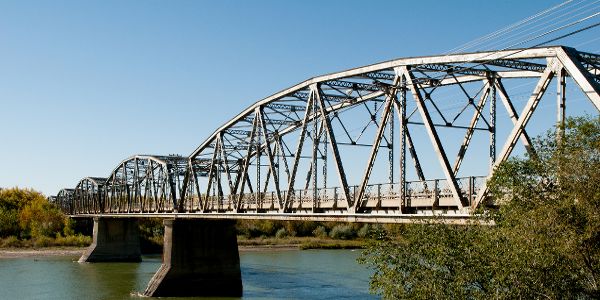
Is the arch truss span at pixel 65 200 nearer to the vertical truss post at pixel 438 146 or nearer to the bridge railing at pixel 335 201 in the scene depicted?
the bridge railing at pixel 335 201

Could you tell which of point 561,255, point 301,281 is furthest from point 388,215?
point 301,281

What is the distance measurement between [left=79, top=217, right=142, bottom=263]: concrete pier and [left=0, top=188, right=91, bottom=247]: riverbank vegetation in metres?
16.7

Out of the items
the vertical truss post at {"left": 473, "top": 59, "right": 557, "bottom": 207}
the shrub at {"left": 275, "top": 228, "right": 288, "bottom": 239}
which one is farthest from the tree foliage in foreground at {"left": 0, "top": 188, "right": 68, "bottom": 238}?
the vertical truss post at {"left": 473, "top": 59, "right": 557, "bottom": 207}

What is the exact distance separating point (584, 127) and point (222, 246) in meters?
37.1

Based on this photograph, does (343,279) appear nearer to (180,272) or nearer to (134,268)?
(180,272)

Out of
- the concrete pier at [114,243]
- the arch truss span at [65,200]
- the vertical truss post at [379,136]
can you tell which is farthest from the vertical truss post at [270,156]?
the arch truss span at [65,200]

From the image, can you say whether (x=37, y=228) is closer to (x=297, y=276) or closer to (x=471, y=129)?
(x=297, y=276)

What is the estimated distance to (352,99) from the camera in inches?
1346

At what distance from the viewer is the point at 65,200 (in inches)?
4943

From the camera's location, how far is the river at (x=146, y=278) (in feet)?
155

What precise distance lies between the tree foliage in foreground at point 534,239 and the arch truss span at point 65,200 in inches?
4249

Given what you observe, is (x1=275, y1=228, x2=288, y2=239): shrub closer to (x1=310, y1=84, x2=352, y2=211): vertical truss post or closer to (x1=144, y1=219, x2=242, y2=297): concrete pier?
(x1=144, y1=219, x2=242, y2=297): concrete pier

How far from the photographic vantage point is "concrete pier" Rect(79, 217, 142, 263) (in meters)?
79.0

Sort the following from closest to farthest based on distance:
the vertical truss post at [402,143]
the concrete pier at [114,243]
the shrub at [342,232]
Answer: the vertical truss post at [402,143] → the concrete pier at [114,243] → the shrub at [342,232]
